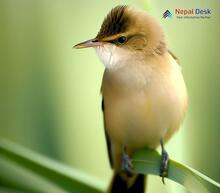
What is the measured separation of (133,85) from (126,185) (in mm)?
252

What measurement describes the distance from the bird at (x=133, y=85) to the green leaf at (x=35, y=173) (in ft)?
0.57

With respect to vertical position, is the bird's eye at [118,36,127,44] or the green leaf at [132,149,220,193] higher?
the bird's eye at [118,36,127,44]

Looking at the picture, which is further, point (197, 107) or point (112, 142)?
point (197, 107)

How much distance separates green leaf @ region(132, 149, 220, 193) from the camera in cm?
85

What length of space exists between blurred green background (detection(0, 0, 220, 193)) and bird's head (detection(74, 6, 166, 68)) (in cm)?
3

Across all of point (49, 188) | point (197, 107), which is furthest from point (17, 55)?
point (197, 107)

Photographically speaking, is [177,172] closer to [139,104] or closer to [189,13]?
[139,104]

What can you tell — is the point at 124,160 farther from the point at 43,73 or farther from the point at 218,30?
the point at 218,30

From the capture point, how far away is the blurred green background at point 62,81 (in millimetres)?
973

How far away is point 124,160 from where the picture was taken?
1.09 meters

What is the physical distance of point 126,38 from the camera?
1.03 meters

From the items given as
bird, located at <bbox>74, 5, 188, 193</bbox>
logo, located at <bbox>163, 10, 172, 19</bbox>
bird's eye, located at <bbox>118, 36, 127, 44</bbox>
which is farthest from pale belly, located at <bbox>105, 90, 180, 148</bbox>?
logo, located at <bbox>163, 10, 172, 19</bbox>

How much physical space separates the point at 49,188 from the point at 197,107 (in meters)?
0.48

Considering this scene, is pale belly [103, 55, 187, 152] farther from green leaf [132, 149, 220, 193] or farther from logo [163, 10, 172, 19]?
logo [163, 10, 172, 19]
